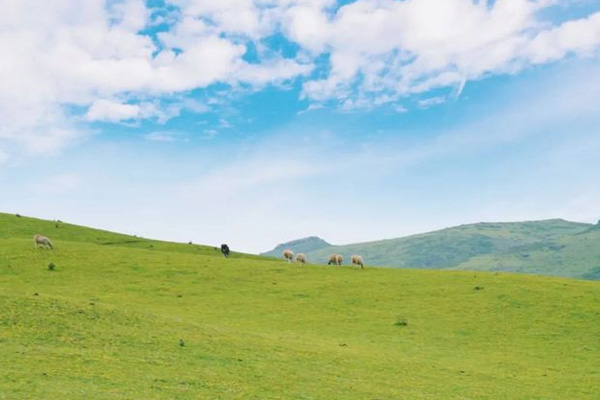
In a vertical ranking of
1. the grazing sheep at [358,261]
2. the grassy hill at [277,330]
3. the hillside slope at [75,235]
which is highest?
the hillside slope at [75,235]

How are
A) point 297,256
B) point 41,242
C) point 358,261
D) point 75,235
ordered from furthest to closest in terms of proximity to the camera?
point 75,235 < point 297,256 < point 358,261 < point 41,242

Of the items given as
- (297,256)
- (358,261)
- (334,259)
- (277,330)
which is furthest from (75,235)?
Result: (277,330)

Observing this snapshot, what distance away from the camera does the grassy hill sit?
19.5 metres

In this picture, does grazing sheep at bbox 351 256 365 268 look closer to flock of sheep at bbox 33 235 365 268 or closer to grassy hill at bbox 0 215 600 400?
flock of sheep at bbox 33 235 365 268

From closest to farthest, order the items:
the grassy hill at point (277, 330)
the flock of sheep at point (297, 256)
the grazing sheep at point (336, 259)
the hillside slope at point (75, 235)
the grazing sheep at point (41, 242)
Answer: the grassy hill at point (277, 330)
the grazing sheep at point (41, 242)
the flock of sheep at point (297, 256)
the grazing sheep at point (336, 259)
the hillside slope at point (75, 235)

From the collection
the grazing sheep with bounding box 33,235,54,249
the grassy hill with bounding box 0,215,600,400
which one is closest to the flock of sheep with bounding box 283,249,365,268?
the grassy hill with bounding box 0,215,600,400

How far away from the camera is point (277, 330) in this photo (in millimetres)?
33312

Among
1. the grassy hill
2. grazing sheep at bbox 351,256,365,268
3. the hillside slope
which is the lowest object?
the grassy hill

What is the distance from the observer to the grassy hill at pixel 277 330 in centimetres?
1950

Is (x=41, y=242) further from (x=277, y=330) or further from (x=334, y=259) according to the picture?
(x=277, y=330)

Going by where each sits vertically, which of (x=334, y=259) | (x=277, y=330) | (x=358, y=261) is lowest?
(x=277, y=330)

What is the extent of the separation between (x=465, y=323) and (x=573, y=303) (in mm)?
10015

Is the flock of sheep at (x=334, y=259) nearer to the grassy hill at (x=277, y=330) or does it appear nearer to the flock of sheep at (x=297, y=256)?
the flock of sheep at (x=297, y=256)

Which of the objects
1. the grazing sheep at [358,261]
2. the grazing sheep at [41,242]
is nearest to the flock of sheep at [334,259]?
the grazing sheep at [358,261]
